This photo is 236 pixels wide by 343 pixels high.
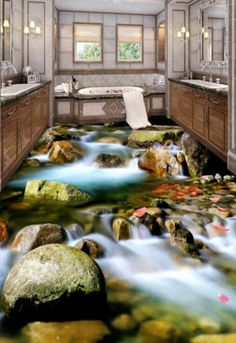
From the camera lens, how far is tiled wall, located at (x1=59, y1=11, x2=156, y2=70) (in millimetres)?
9781

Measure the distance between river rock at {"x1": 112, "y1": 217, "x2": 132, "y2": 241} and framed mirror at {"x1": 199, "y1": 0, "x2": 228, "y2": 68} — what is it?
4.15 metres

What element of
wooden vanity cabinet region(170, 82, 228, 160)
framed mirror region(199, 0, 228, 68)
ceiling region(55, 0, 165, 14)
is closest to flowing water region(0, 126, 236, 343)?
wooden vanity cabinet region(170, 82, 228, 160)

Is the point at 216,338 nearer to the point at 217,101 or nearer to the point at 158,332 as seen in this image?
the point at 158,332

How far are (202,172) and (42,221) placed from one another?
8.84ft

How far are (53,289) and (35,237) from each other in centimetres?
83

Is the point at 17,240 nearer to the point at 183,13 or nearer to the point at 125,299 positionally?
the point at 125,299

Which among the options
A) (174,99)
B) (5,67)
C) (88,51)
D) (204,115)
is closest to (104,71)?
(88,51)

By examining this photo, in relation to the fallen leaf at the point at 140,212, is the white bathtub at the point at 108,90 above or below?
above

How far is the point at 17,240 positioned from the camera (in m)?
3.11

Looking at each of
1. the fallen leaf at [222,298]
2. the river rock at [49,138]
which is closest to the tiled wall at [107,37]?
the river rock at [49,138]

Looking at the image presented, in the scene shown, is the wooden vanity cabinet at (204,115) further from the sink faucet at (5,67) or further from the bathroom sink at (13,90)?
the sink faucet at (5,67)

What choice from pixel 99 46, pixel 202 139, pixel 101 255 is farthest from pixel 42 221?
pixel 99 46

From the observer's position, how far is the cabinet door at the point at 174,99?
7770mm

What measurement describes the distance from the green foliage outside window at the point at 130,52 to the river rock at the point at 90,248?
797 centimetres
